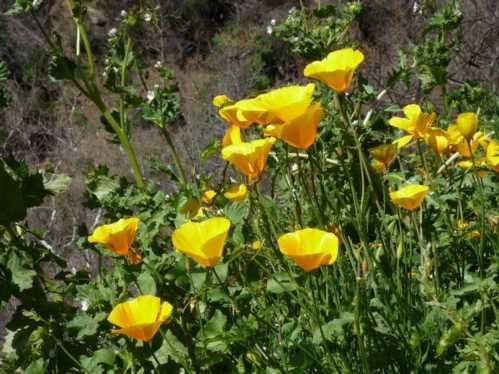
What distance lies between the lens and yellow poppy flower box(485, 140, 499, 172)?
5.05ft

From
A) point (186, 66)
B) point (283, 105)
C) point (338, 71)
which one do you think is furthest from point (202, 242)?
point (186, 66)

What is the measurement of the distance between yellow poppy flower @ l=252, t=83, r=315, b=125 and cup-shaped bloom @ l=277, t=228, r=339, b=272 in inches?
7.7

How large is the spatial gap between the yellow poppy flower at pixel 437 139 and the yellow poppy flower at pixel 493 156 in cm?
10

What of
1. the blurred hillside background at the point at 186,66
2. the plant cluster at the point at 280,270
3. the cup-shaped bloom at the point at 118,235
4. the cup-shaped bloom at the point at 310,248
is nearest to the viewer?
the cup-shaped bloom at the point at 310,248

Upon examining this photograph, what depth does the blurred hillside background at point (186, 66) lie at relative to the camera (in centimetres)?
740

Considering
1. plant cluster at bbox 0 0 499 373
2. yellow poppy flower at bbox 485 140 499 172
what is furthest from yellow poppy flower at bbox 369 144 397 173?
yellow poppy flower at bbox 485 140 499 172

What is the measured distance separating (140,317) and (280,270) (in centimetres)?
44

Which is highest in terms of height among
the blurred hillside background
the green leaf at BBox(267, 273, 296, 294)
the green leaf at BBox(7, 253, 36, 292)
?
the green leaf at BBox(7, 253, 36, 292)

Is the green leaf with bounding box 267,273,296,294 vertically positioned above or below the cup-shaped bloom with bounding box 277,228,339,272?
below

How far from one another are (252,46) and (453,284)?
1205 cm

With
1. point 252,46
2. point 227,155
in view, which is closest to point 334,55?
point 227,155

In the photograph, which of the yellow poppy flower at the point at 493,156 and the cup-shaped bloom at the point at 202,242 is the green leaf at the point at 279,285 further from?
the yellow poppy flower at the point at 493,156

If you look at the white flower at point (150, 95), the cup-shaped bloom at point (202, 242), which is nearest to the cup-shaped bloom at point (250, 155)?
the cup-shaped bloom at point (202, 242)

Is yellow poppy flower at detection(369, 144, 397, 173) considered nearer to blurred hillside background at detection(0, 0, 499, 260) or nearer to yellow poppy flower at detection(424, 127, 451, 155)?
yellow poppy flower at detection(424, 127, 451, 155)
